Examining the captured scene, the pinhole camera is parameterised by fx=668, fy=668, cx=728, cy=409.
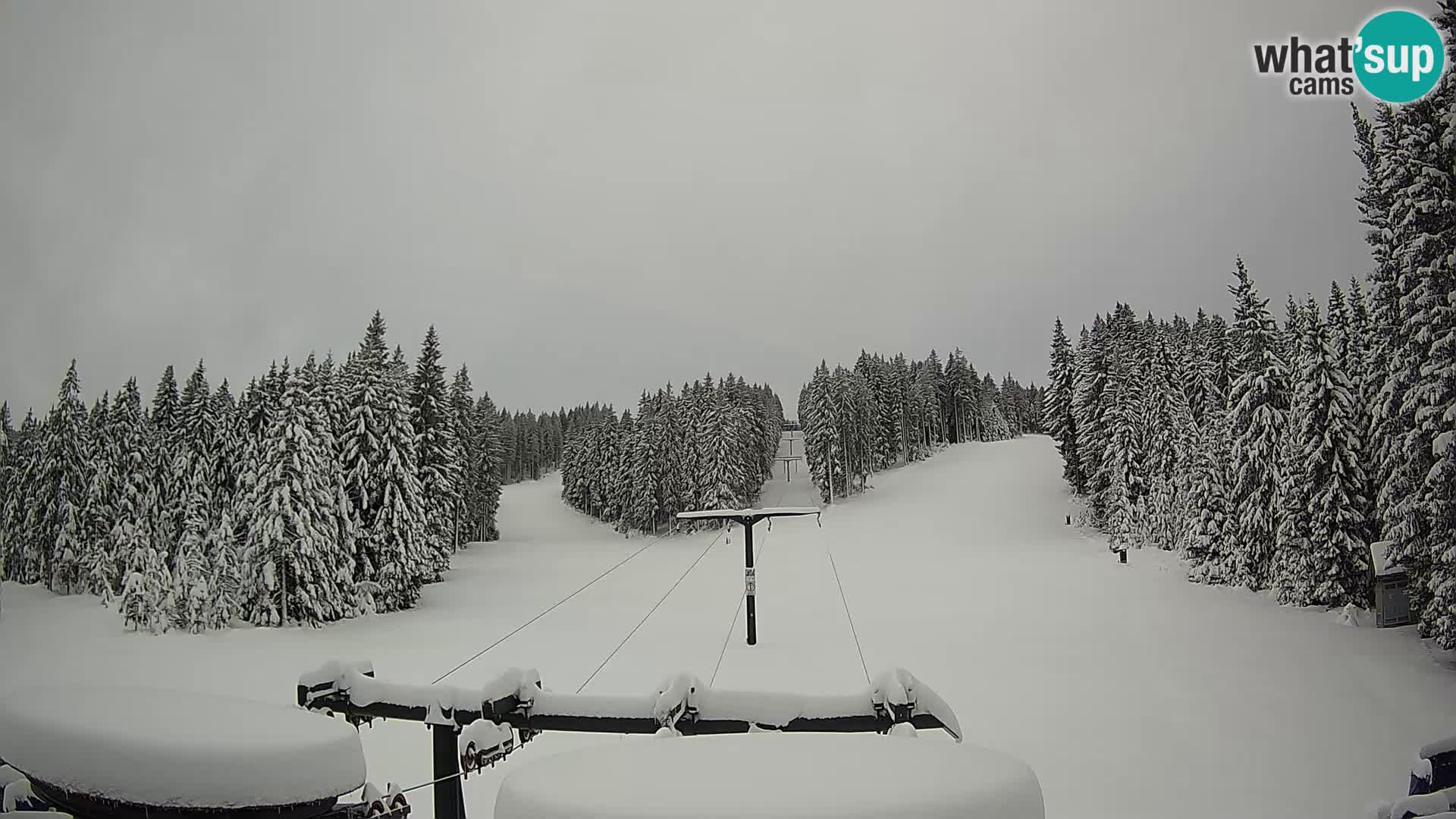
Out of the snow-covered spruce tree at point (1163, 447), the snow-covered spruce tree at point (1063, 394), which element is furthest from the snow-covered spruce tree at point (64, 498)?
the snow-covered spruce tree at point (1063, 394)

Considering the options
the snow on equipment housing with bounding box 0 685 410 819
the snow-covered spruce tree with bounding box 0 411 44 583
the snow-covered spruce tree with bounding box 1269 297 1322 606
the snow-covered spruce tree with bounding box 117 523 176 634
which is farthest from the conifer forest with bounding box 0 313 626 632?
the snow-covered spruce tree with bounding box 1269 297 1322 606

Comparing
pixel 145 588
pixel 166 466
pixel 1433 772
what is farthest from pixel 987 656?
pixel 166 466

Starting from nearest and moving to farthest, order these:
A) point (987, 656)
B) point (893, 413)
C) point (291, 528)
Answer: point (987, 656) < point (291, 528) < point (893, 413)

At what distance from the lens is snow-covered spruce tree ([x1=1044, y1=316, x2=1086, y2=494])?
38.9 m

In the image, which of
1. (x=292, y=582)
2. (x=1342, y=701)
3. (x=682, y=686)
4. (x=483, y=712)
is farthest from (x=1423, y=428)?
(x=292, y=582)

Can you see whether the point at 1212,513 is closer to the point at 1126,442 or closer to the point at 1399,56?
the point at 1126,442

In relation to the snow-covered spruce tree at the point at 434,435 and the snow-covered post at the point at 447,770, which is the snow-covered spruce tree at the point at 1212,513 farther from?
the snow-covered spruce tree at the point at 434,435

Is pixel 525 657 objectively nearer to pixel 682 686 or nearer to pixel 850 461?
pixel 682 686

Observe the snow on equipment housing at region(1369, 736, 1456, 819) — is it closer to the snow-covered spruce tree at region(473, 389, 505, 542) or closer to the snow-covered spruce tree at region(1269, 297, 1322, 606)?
the snow-covered spruce tree at region(1269, 297, 1322, 606)

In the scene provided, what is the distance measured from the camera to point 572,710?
420 cm

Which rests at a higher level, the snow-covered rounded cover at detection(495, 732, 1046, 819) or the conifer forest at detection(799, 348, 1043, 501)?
the conifer forest at detection(799, 348, 1043, 501)

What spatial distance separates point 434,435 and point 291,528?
8625mm

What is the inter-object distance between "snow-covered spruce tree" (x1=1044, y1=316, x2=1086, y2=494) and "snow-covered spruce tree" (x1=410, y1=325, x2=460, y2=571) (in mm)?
33362

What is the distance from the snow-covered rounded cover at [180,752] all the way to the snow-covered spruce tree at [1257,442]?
21.5 meters
